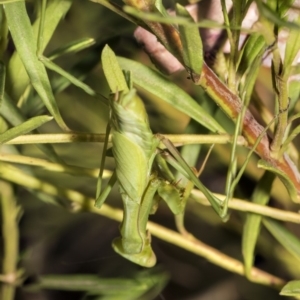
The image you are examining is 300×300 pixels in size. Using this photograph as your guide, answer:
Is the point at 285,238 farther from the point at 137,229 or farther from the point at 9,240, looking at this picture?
the point at 9,240

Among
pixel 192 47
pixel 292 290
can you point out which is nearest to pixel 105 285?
pixel 292 290

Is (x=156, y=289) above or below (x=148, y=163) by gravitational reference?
below

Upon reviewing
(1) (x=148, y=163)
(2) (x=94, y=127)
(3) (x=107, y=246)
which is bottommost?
(3) (x=107, y=246)

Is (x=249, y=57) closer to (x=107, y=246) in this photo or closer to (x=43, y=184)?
(x=43, y=184)

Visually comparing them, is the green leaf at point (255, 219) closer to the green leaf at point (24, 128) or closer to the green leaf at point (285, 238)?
the green leaf at point (285, 238)

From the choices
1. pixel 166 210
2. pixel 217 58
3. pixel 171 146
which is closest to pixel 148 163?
pixel 171 146

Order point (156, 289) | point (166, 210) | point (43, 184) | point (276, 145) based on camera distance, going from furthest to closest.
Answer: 1. point (166, 210)
2. point (156, 289)
3. point (43, 184)
4. point (276, 145)
